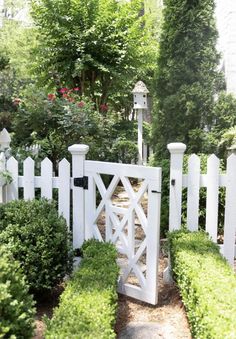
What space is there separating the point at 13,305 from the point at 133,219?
1540mm

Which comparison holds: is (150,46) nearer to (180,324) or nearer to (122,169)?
(122,169)

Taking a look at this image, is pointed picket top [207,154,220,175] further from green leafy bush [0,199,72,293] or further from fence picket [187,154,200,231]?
green leafy bush [0,199,72,293]

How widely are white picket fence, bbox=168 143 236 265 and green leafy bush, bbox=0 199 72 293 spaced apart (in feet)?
3.15

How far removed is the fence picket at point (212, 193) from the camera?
3.03 m

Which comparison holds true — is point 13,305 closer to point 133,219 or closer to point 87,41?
point 133,219

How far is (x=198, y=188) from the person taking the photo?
10.2 ft

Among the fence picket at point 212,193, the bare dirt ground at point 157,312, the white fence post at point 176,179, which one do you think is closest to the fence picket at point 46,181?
the bare dirt ground at point 157,312

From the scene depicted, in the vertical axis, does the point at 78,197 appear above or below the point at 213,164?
below

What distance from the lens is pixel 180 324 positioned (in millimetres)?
2596

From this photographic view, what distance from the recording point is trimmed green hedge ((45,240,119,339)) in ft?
5.62

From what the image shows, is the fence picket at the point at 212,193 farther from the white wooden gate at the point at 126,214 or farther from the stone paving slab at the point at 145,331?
the stone paving slab at the point at 145,331

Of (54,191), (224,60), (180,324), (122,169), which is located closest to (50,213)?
(122,169)

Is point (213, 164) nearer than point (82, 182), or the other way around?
point (213, 164)

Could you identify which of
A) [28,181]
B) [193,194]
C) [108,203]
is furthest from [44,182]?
[193,194]
